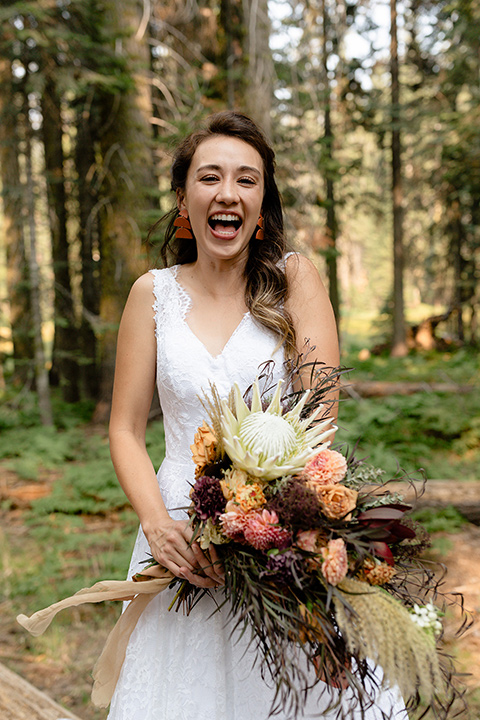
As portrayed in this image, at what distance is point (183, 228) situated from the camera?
87.1 inches

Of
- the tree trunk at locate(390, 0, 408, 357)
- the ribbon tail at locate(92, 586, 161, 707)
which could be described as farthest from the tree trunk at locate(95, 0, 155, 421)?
the tree trunk at locate(390, 0, 408, 357)

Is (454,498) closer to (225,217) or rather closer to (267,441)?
(225,217)

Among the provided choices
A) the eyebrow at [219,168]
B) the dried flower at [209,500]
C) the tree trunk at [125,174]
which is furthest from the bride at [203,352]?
the tree trunk at [125,174]

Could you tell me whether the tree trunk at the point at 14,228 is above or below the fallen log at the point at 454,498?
above

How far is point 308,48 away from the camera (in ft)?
18.7

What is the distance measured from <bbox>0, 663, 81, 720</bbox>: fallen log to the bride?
0.88m

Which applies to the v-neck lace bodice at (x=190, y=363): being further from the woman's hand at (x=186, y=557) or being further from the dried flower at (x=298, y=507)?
the dried flower at (x=298, y=507)

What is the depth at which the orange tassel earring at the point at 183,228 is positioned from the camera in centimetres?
219

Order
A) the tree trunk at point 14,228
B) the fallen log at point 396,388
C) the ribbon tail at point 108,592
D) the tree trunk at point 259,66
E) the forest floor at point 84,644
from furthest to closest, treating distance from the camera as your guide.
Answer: the fallen log at point 396,388 → the tree trunk at point 14,228 → the tree trunk at point 259,66 → the forest floor at point 84,644 → the ribbon tail at point 108,592

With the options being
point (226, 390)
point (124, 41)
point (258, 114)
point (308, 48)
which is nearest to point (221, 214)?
point (226, 390)

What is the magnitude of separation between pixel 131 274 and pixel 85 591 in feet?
19.4

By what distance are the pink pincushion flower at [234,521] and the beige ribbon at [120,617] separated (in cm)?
45

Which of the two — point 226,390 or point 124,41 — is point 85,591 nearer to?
point 226,390

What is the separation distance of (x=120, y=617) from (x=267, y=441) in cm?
94
